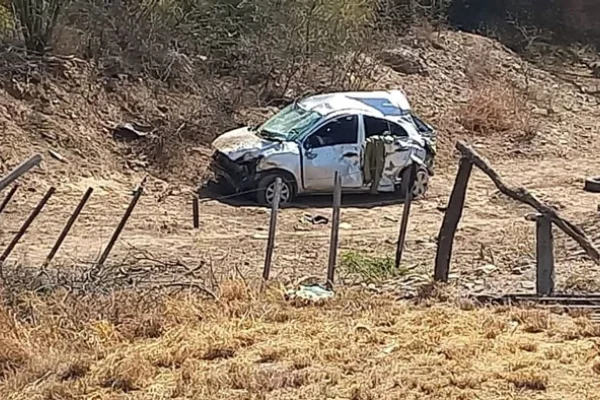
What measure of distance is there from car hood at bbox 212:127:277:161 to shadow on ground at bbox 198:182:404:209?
24.2 inches

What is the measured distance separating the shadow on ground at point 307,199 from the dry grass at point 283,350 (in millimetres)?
8362

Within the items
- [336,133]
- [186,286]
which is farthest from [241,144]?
[186,286]

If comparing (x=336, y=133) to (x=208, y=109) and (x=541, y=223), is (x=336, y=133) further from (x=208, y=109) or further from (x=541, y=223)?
(x=541, y=223)

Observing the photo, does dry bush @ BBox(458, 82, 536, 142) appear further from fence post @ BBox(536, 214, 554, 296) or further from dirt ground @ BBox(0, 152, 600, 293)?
fence post @ BBox(536, 214, 554, 296)

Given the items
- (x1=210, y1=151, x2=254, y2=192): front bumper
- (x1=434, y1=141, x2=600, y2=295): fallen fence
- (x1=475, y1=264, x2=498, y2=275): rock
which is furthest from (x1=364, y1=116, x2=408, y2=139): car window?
(x1=434, y1=141, x2=600, y2=295): fallen fence

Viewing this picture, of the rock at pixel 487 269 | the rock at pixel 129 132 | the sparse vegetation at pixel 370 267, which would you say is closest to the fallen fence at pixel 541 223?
the rock at pixel 487 269

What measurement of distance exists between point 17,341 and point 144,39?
46.9ft

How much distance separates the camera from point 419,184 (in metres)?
17.1

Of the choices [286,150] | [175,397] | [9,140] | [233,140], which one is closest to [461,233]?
[286,150]

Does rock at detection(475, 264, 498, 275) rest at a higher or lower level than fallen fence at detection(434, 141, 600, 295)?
lower

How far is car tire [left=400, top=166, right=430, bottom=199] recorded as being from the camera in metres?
17.0

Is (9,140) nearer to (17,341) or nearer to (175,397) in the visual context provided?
(17,341)

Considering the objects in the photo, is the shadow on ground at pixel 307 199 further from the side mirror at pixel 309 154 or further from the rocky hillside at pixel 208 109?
the rocky hillside at pixel 208 109

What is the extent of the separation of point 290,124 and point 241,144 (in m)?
0.91
